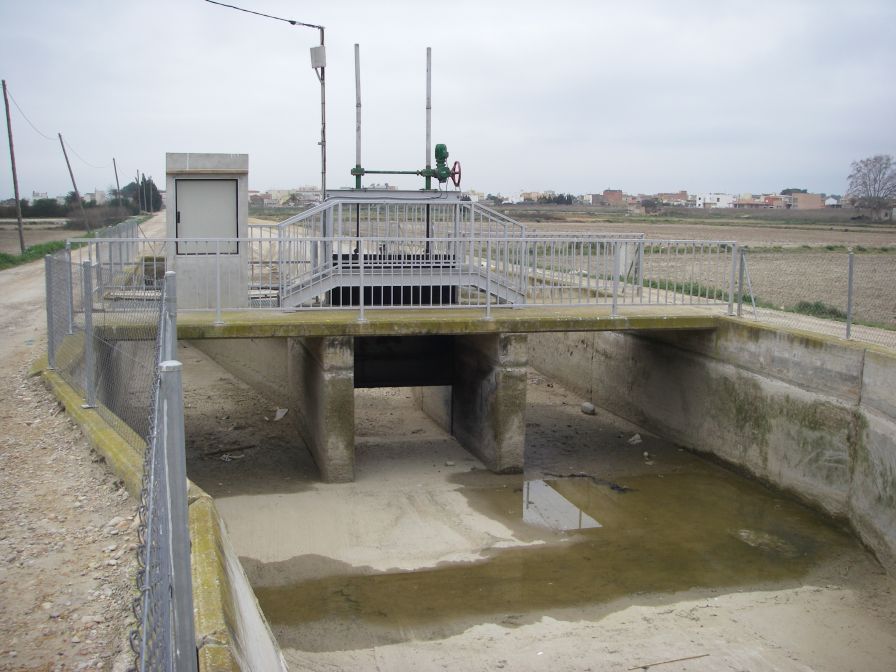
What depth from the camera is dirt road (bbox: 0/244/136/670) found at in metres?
4.48

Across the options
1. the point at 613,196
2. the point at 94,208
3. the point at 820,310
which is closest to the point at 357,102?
the point at 820,310

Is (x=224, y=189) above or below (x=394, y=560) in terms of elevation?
above

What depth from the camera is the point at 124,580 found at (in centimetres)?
529

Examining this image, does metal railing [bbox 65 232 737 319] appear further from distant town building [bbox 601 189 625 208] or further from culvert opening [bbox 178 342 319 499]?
distant town building [bbox 601 189 625 208]

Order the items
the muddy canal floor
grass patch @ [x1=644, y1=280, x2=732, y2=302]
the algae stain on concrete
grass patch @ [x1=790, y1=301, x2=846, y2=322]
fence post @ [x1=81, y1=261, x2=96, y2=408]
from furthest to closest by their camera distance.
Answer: grass patch @ [x1=790, y1=301, x2=846, y2=322] < grass patch @ [x1=644, y1=280, x2=732, y2=302] < fence post @ [x1=81, y1=261, x2=96, y2=408] < the algae stain on concrete < the muddy canal floor

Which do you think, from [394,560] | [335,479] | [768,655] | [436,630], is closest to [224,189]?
[335,479]

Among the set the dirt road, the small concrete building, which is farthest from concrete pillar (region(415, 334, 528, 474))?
the dirt road

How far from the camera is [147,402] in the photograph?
35.9 feet

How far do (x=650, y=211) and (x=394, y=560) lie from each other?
10729 centimetres

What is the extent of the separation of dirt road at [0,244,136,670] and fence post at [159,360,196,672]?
1.20m

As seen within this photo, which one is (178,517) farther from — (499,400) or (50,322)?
(499,400)

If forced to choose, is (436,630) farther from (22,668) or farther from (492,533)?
(22,668)

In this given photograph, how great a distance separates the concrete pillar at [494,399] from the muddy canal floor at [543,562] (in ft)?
1.21

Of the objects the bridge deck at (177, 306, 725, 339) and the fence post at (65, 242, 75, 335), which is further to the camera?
the bridge deck at (177, 306, 725, 339)
